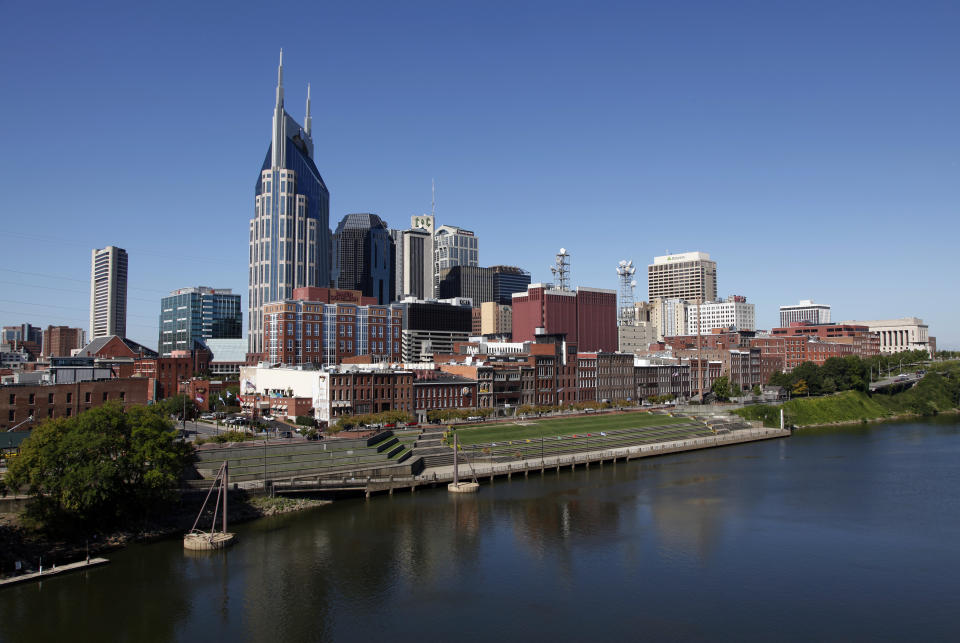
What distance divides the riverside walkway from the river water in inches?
107

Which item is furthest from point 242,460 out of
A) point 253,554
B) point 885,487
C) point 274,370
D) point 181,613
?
point 885,487

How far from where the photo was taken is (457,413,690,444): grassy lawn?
116 meters

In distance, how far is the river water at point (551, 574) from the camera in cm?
4797

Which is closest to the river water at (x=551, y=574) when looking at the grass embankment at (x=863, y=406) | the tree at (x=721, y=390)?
the grass embankment at (x=863, y=406)

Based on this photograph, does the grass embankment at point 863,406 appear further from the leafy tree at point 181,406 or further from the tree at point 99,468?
the tree at point 99,468

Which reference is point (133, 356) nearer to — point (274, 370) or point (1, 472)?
point (274, 370)

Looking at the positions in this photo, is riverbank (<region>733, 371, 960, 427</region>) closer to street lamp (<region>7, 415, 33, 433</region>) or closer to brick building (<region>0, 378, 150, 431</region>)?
brick building (<region>0, 378, 150, 431</region>)

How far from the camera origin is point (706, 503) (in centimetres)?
8144

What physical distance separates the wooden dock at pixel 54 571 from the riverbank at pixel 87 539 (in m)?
1.23

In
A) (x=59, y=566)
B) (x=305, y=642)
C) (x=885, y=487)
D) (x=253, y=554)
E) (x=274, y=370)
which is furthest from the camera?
(x=274, y=370)

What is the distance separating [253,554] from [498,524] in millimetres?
23416

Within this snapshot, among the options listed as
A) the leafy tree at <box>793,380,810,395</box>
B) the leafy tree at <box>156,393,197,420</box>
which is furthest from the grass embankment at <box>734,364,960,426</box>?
the leafy tree at <box>156,393,197,420</box>

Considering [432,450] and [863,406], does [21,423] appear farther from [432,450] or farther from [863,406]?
[863,406]

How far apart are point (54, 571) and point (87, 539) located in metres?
6.27
